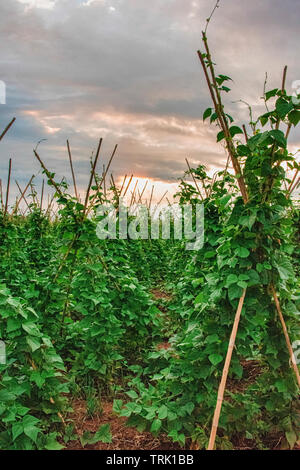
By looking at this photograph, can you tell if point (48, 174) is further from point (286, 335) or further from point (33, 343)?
point (286, 335)

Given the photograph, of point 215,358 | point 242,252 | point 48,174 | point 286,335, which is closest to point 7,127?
point 48,174

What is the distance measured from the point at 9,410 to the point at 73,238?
1769mm

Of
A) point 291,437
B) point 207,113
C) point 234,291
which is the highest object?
point 207,113

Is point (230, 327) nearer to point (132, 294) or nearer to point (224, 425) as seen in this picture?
point (224, 425)

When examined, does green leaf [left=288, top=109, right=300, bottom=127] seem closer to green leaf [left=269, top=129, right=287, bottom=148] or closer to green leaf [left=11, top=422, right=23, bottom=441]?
green leaf [left=269, top=129, right=287, bottom=148]

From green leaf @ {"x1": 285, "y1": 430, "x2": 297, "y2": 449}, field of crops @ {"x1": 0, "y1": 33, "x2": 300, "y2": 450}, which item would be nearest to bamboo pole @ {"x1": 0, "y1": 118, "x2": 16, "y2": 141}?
field of crops @ {"x1": 0, "y1": 33, "x2": 300, "y2": 450}

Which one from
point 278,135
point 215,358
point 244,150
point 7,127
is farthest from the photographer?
point 7,127

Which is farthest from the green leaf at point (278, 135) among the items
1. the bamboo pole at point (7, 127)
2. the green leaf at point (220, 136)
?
the bamboo pole at point (7, 127)

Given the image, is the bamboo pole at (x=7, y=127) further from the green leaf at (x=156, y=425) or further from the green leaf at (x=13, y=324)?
the green leaf at (x=156, y=425)

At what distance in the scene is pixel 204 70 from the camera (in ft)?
8.89

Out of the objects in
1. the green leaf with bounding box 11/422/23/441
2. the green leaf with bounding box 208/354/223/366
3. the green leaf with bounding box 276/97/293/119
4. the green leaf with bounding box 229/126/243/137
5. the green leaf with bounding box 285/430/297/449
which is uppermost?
the green leaf with bounding box 276/97/293/119

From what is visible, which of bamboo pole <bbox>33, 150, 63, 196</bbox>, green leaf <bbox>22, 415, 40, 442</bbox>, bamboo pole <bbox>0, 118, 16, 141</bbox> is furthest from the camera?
bamboo pole <bbox>0, 118, 16, 141</bbox>

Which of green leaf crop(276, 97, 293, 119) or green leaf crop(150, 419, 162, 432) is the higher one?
green leaf crop(276, 97, 293, 119)
